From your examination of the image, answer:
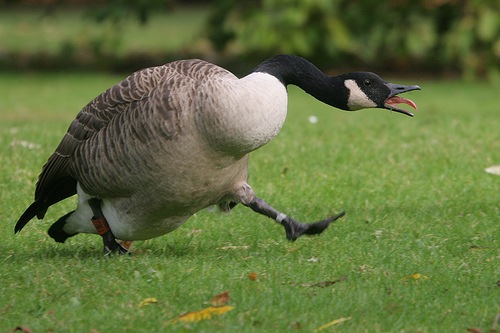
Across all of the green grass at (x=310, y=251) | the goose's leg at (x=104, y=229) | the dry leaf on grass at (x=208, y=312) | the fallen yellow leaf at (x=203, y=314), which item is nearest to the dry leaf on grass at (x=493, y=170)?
the green grass at (x=310, y=251)

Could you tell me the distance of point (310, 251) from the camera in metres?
6.10

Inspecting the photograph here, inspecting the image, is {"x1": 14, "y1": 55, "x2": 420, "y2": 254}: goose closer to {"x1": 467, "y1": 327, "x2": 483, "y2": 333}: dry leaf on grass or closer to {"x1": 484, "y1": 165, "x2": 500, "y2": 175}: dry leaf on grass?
{"x1": 467, "y1": 327, "x2": 483, "y2": 333}: dry leaf on grass

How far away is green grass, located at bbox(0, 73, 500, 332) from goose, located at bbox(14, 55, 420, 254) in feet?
0.91

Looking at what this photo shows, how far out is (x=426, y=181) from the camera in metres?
8.08

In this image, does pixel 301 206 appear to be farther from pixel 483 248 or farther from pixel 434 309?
pixel 434 309

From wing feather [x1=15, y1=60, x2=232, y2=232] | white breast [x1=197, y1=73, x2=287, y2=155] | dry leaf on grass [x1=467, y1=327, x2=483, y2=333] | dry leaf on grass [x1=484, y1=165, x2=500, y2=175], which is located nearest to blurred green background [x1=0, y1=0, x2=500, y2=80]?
dry leaf on grass [x1=484, y1=165, x2=500, y2=175]

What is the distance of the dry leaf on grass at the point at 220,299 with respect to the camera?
194 inches

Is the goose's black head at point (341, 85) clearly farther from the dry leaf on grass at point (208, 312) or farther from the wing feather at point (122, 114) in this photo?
the dry leaf on grass at point (208, 312)

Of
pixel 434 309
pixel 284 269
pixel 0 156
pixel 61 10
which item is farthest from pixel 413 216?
pixel 61 10

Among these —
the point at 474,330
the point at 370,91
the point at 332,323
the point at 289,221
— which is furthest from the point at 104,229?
the point at 474,330

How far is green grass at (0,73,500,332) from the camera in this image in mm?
4801

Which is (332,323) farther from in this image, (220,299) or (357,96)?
(357,96)

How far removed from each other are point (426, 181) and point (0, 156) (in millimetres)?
3853

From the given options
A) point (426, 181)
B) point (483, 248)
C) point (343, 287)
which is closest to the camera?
point (343, 287)
